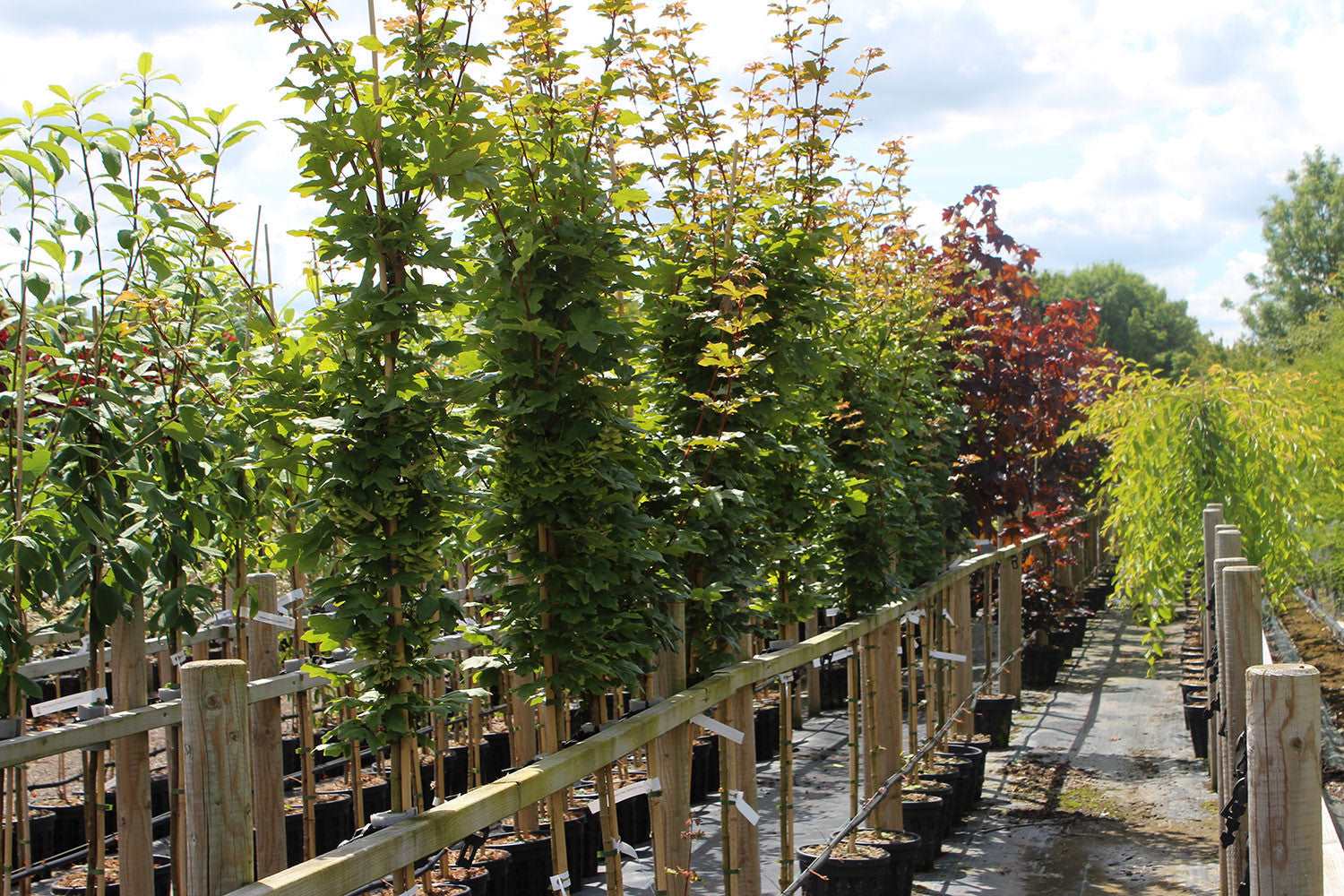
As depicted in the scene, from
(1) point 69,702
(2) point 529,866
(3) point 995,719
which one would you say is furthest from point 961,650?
(1) point 69,702

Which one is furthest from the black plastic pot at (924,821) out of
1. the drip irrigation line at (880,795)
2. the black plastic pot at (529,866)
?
the black plastic pot at (529,866)

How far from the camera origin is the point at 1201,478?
8.86 meters

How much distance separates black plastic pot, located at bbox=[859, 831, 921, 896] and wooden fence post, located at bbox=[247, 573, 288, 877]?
279 cm

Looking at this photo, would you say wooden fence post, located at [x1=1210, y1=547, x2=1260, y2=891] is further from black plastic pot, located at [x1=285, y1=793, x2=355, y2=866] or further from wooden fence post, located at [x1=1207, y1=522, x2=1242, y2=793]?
black plastic pot, located at [x1=285, y1=793, x2=355, y2=866]

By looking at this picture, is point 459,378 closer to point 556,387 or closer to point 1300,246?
point 556,387

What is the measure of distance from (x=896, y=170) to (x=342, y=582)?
4440 millimetres

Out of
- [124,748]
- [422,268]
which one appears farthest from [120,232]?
[124,748]

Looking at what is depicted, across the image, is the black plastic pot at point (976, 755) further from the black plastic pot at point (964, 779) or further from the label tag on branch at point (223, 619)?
the label tag on branch at point (223, 619)

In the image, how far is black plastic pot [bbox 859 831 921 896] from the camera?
235 inches

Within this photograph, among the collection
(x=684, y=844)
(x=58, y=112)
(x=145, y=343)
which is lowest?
(x=684, y=844)

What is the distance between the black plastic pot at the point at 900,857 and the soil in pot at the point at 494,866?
5.57 feet

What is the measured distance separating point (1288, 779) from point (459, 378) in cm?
201

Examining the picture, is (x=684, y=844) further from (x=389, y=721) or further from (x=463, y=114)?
(x=463, y=114)

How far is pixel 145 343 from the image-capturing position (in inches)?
156
